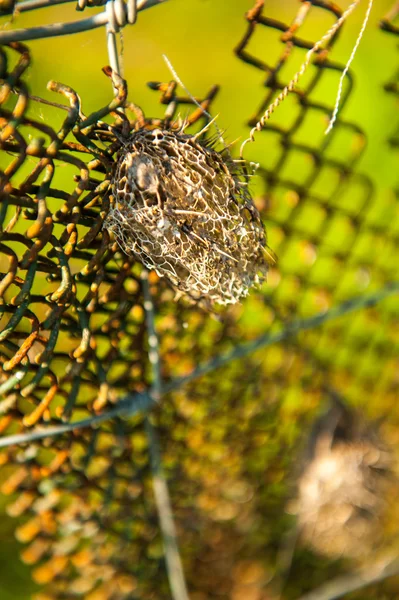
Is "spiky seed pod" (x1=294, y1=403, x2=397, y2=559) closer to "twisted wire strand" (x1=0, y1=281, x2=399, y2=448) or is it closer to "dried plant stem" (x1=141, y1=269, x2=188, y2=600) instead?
"twisted wire strand" (x1=0, y1=281, x2=399, y2=448)

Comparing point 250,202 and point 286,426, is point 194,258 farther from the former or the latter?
point 286,426

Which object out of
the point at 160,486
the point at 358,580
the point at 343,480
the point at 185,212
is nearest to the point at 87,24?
the point at 185,212

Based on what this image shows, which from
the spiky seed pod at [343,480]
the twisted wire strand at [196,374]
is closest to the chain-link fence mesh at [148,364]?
the twisted wire strand at [196,374]

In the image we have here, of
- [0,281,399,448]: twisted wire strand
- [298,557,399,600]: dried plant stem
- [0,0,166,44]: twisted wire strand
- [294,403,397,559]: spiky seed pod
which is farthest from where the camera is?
[298,557,399,600]: dried plant stem

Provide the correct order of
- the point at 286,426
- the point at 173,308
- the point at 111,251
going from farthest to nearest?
the point at 286,426 < the point at 173,308 < the point at 111,251

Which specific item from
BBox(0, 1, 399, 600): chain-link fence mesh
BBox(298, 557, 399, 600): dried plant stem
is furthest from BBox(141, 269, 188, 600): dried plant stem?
BBox(298, 557, 399, 600): dried plant stem

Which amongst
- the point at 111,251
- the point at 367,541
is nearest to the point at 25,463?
the point at 111,251
